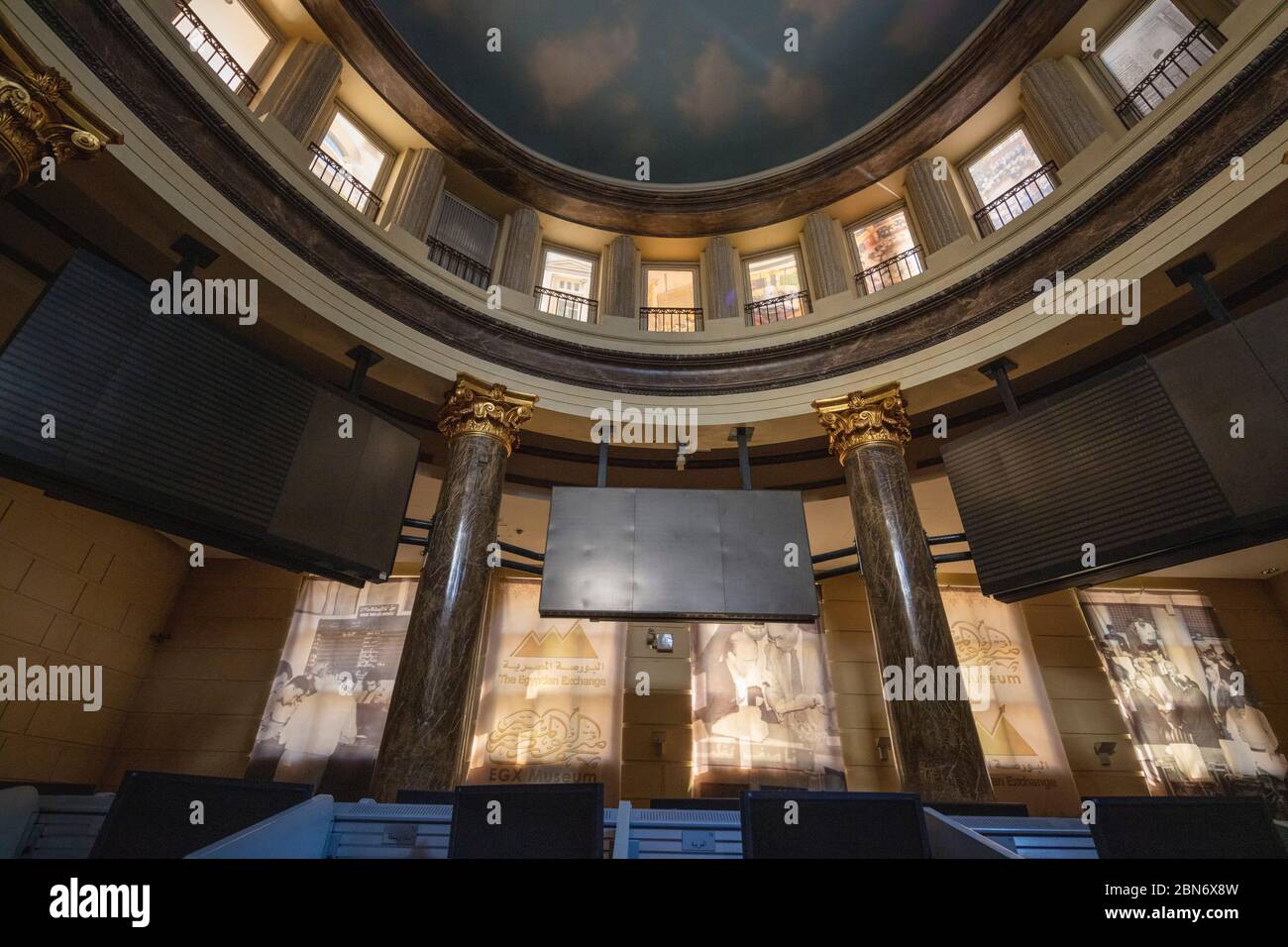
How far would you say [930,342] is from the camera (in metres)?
7.21

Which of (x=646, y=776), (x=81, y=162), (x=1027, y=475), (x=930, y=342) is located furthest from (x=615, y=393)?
(x=646, y=776)

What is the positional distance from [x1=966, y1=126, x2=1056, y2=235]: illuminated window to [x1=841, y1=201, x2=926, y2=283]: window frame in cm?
81

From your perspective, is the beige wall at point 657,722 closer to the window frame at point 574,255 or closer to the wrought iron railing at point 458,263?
the window frame at point 574,255

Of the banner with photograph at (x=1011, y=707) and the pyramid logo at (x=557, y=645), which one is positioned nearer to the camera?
the banner with photograph at (x=1011, y=707)

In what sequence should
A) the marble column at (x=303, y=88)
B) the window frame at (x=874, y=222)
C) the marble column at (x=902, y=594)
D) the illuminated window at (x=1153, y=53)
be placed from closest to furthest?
1. the marble column at (x=902, y=594)
2. the illuminated window at (x=1153, y=53)
3. the marble column at (x=303, y=88)
4. the window frame at (x=874, y=222)

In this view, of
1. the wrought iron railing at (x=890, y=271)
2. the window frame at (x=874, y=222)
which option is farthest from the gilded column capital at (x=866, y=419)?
the window frame at (x=874, y=222)

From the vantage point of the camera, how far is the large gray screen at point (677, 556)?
6352mm

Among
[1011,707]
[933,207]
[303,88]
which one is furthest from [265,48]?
[1011,707]

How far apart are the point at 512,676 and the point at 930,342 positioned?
8310 mm

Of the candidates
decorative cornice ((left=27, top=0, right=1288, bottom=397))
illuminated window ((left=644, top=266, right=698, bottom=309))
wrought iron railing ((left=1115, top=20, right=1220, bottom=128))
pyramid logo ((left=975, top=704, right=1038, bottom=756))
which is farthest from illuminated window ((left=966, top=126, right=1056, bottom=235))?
pyramid logo ((left=975, top=704, right=1038, bottom=756))

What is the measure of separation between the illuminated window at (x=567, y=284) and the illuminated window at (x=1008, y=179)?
5841mm

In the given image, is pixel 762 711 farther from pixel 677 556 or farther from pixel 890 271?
pixel 890 271

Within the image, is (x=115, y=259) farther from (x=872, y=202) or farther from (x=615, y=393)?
(x=872, y=202)
